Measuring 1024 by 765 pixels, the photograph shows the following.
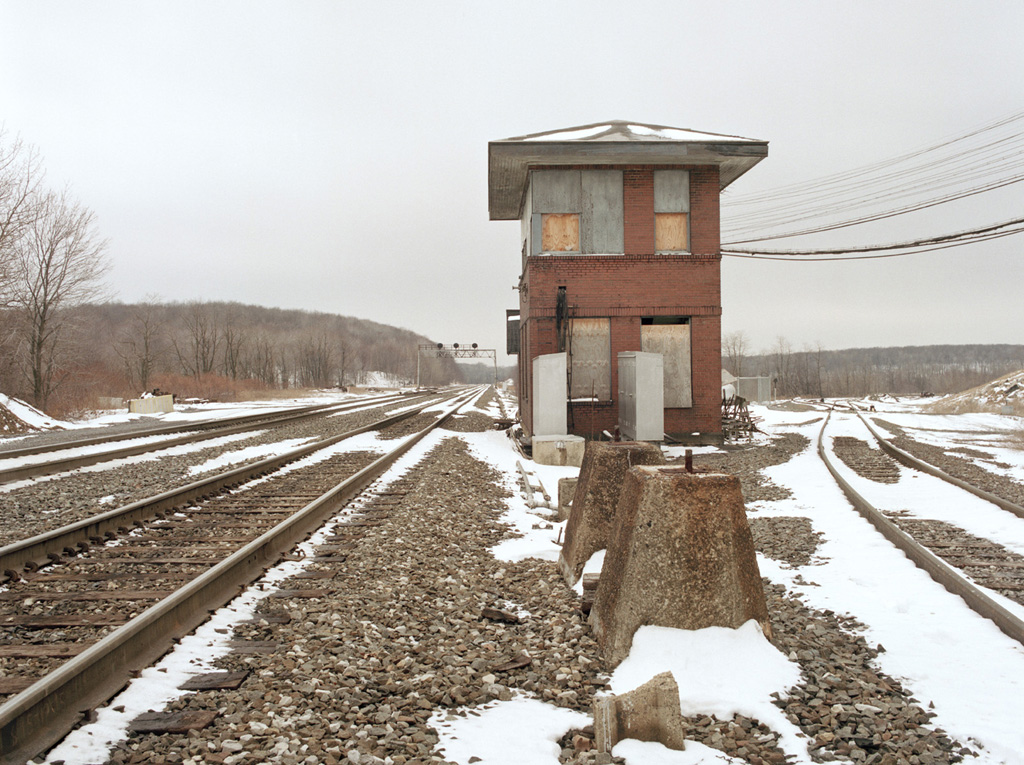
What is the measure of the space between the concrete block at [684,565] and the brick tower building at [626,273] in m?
12.6

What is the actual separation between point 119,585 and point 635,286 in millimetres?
14013

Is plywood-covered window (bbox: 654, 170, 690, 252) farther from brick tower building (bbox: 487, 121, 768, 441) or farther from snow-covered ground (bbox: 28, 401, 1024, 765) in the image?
snow-covered ground (bbox: 28, 401, 1024, 765)

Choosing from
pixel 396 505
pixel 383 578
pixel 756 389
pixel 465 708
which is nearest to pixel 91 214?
pixel 396 505

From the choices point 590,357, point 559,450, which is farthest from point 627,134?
point 559,450

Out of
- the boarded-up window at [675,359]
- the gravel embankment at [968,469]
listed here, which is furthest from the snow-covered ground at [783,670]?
the boarded-up window at [675,359]

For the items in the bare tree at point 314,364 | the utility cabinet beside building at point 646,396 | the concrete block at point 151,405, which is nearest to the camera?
the utility cabinet beside building at point 646,396

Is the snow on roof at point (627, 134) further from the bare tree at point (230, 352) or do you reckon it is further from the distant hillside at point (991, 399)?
the bare tree at point (230, 352)

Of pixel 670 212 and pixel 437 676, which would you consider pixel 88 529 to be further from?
pixel 670 212

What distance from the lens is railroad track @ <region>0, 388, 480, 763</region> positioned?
313cm

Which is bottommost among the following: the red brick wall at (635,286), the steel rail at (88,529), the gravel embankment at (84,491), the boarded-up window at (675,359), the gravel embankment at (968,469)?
the gravel embankment at (968,469)

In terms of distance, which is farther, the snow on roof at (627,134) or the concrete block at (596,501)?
the snow on roof at (627,134)

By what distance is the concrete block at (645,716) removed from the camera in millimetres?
3000

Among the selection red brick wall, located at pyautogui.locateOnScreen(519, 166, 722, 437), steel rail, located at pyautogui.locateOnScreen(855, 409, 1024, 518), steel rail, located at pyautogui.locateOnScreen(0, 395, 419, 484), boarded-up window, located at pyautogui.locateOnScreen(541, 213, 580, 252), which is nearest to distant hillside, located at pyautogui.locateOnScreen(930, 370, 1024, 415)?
steel rail, located at pyautogui.locateOnScreen(855, 409, 1024, 518)

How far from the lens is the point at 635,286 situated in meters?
16.8
